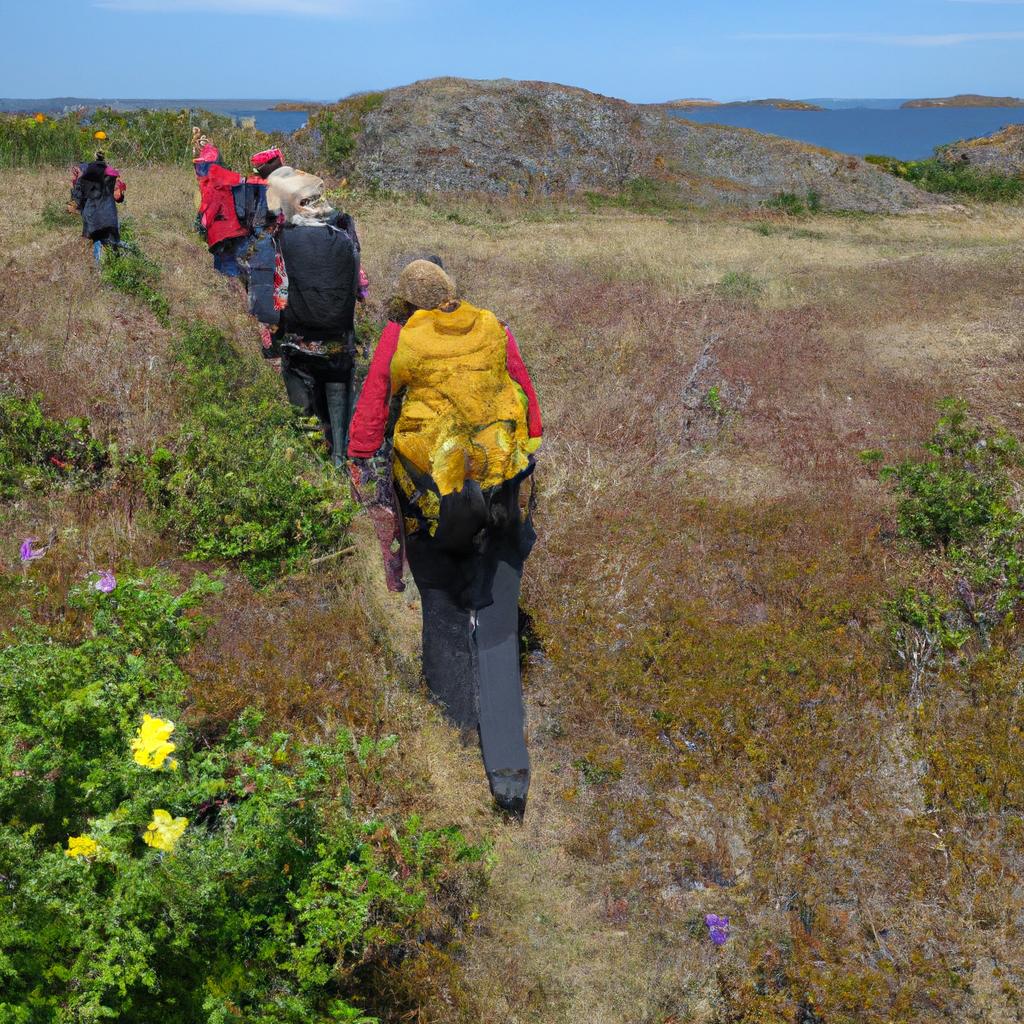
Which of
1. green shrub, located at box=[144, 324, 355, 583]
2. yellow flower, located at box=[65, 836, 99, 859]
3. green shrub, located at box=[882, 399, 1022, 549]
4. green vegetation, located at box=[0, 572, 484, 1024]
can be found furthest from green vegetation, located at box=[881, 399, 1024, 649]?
yellow flower, located at box=[65, 836, 99, 859]

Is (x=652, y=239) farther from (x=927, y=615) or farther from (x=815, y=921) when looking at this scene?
(x=815, y=921)

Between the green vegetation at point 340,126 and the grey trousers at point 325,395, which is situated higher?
the green vegetation at point 340,126

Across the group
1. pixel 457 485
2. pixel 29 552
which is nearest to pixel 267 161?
pixel 29 552

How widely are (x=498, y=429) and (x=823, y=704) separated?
236cm

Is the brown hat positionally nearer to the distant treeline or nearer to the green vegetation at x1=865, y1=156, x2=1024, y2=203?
the distant treeline

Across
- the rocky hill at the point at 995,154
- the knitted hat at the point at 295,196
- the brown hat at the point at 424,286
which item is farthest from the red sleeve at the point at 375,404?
the rocky hill at the point at 995,154

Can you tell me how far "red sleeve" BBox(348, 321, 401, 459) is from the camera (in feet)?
13.6

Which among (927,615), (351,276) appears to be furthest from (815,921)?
(351,276)

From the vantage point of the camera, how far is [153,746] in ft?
9.08

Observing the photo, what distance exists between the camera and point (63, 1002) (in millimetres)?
2324

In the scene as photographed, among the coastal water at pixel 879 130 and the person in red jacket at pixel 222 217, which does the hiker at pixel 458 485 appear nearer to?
the person in red jacket at pixel 222 217

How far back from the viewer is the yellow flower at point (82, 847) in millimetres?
2516

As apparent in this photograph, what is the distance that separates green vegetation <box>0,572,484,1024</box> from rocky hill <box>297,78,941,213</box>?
24272 mm

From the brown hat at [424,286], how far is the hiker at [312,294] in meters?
2.63
